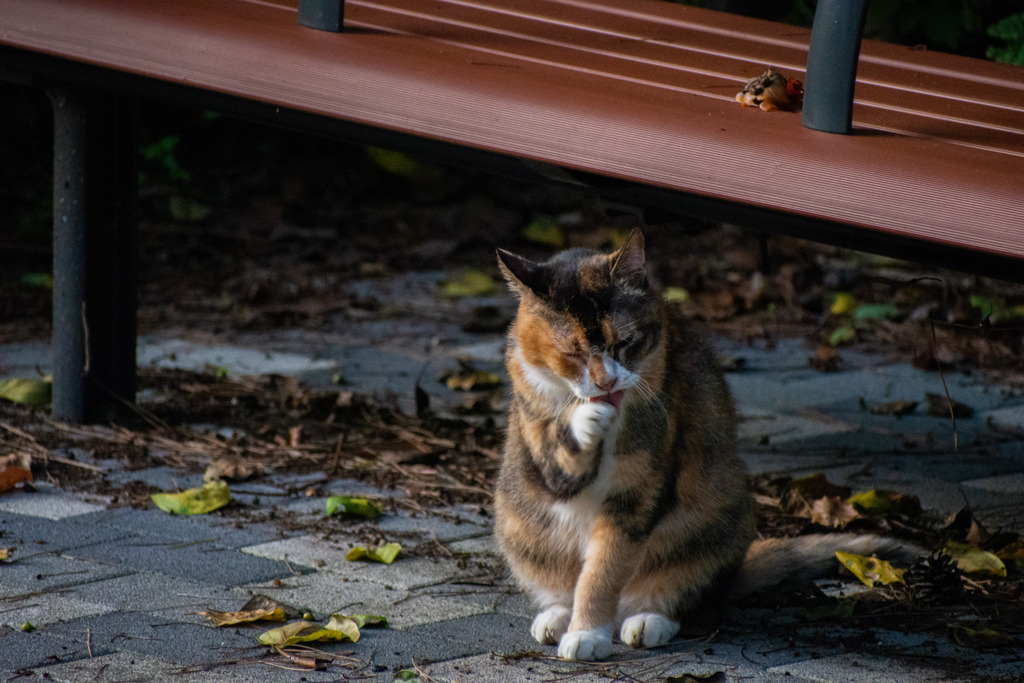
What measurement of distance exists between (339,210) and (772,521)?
16.3ft

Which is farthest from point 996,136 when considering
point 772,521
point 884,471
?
point 884,471

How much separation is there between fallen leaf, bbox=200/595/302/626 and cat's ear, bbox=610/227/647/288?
0.99 meters

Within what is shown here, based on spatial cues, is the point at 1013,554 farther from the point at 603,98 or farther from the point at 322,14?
the point at 322,14

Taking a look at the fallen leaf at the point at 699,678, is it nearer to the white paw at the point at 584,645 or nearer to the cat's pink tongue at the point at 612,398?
the white paw at the point at 584,645

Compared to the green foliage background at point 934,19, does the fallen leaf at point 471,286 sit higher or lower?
lower

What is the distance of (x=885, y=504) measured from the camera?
3.11m

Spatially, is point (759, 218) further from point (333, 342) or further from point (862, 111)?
point (333, 342)

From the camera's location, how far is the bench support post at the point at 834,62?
2078 millimetres

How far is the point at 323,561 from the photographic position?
276cm

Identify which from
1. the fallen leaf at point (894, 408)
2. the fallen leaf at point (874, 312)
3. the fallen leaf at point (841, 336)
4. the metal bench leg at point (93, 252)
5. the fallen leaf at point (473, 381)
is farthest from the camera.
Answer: the fallen leaf at point (874, 312)

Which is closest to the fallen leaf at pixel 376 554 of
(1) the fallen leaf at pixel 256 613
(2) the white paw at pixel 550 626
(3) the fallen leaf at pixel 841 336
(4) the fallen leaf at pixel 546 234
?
(1) the fallen leaf at pixel 256 613

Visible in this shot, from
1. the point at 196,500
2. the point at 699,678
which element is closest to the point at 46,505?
the point at 196,500

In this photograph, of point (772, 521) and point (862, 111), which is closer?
point (862, 111)

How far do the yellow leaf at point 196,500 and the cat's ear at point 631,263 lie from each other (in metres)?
A: 1.36
